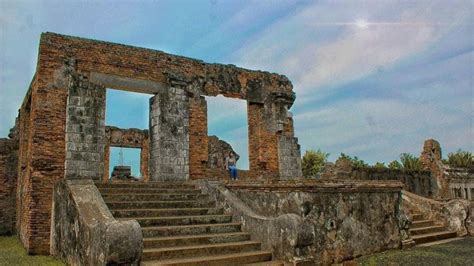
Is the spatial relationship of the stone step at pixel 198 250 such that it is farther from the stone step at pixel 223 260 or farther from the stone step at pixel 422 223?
the stone step at pixel 422 223

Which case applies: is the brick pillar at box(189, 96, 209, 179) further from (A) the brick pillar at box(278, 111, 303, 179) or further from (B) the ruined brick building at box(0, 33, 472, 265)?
(A) the brick pillar at box(278, 111, 303, 179)

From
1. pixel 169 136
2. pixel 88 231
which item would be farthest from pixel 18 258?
pixel 169 136

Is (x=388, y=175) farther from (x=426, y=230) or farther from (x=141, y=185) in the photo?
(x=141, y=185)

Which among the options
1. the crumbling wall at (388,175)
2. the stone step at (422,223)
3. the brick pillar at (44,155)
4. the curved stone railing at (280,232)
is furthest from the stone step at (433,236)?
the brick pillar at (44,155)

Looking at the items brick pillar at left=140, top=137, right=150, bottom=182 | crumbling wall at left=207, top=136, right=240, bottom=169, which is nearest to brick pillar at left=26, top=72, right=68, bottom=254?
brick pillar at left=140, top=137, right=150, bottom=182

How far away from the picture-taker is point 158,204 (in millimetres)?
8117

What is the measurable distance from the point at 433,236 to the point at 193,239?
21.6 ft

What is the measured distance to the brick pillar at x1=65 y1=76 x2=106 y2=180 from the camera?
1023 cm

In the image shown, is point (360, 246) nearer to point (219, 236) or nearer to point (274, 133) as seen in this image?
point (219, 236)

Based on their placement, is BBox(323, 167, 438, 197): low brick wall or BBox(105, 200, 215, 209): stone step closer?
BBox(105, 200, 215, 209): stone step

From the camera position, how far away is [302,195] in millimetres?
6664

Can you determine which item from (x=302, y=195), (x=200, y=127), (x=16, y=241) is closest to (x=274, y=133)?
(x=200, y=127)

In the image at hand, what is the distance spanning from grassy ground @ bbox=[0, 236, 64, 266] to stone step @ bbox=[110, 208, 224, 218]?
1.61 meters

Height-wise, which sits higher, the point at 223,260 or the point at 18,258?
the point at 223,260
